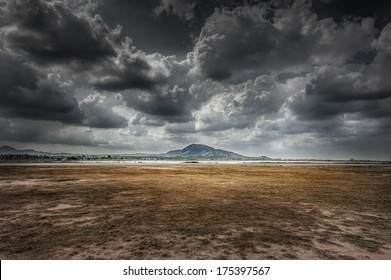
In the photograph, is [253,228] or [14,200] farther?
[14,200]

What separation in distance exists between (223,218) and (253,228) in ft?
5.80

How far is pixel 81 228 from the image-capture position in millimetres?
9016

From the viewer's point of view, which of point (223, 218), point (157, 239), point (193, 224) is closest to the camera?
point (157, 239)

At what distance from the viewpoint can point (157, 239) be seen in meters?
7.84

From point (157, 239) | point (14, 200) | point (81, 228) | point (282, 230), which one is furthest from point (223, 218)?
point (14, 200)

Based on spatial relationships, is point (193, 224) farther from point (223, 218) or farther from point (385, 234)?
point (385, 234)

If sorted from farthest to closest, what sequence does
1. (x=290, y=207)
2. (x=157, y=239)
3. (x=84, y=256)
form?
(x=290, y=207)
(x=157, y=239)
(x=84, y=256)

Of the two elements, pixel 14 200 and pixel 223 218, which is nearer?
pixel 223 218

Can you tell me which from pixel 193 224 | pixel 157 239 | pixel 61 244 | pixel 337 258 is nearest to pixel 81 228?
pixel 61 244
